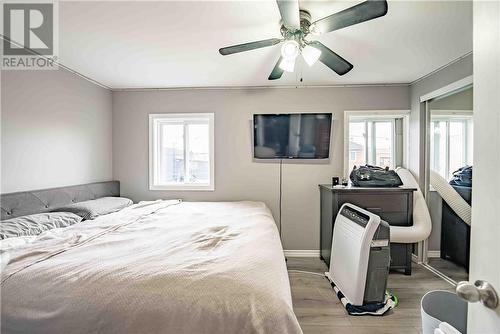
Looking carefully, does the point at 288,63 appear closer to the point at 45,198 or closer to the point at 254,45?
the point at 254,45

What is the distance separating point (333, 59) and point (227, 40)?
3.04 ft

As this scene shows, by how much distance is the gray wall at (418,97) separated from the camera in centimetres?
253

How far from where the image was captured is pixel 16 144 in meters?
2.07

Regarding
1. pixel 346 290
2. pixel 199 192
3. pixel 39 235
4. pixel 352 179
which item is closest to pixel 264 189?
pixel 199 192

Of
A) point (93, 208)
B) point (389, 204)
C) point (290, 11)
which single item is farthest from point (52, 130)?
point (389, 204)

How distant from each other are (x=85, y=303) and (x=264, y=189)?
2.48 meters

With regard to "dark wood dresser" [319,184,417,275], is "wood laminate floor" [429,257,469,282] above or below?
below

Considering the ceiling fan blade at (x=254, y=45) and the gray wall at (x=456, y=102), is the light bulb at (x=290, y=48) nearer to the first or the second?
the ceiling fan blade at (x=254, y=45)

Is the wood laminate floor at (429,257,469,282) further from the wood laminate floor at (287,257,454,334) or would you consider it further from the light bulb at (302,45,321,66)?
the light bulb at (302,45,321,66)

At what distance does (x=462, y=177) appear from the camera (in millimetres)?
2430

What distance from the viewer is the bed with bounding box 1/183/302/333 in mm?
984

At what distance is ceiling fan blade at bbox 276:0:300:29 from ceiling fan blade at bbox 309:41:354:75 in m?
0.34

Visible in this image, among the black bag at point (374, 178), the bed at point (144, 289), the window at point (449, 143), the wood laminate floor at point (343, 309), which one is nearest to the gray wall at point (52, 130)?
the bed at point (144, 289)

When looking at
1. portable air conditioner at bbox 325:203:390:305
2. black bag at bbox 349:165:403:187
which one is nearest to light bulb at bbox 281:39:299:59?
portable air conditioner at bbox 325:203:390:305
